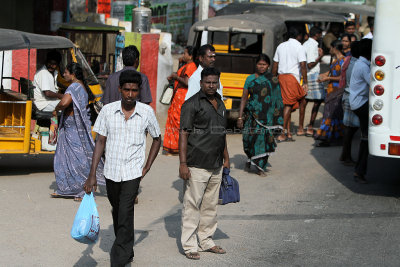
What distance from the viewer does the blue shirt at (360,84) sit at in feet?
29.5

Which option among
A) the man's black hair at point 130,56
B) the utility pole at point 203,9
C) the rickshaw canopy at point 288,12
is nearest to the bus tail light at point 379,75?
the man's black hair at point 130,56

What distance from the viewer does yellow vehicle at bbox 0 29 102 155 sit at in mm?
8688

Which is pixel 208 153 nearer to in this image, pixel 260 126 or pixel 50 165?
pixel 260 126

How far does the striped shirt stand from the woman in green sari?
3.75 m

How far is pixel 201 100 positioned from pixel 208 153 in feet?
1.53

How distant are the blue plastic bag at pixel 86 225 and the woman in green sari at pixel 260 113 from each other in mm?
4138

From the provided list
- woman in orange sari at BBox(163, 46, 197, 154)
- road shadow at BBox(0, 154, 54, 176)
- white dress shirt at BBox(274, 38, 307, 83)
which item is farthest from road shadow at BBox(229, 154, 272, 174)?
road shadow at BBox(0, 154, 54, 176)

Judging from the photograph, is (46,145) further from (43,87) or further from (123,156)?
(123,156)

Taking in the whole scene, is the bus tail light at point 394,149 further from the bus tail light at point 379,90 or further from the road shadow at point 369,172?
the road shadow at point 369,172

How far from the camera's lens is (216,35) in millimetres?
15188

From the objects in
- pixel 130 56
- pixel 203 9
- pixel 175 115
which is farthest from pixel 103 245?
pixel 203 9

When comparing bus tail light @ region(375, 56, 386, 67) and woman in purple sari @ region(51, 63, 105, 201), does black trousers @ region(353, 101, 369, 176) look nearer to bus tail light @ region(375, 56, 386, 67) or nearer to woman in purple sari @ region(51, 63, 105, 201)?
bus tail light @ region(375, 56, 386, 67)

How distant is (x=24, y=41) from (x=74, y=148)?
5.33 feet

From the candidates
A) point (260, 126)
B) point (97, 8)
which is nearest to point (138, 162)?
point (260, 126)
